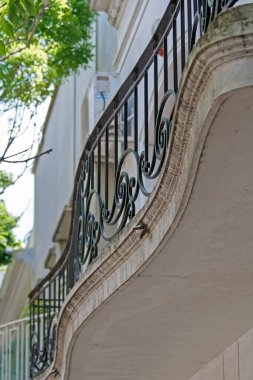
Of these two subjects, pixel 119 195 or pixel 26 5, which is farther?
pixel 26 5

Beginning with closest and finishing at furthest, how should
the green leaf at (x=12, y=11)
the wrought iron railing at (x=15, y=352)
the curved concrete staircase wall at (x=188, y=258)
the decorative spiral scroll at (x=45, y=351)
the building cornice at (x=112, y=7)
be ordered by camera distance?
the curved concrete staircase wall at (x=188, y=258), the green leaf at (x=12, y=11), the decorative spiral scroll at (x=45, y=351), the wrought iron railing at (x=15, y=352), the building cornice at (x=112, y=7)

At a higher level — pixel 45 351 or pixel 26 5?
pixel 26 5

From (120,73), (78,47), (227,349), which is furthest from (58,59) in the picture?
(227,349)

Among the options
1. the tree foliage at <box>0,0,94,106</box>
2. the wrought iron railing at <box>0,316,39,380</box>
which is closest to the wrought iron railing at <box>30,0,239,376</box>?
the wrought iron railing at <box>0,316,39,380</box>

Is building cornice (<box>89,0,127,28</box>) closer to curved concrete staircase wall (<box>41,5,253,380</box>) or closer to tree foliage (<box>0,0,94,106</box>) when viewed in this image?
tree foliage (<box>0,0,94,106</box>)

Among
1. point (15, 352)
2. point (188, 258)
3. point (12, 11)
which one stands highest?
point (12, 11)

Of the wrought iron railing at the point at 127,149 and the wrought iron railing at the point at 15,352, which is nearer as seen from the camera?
the wrought iron railing at the point at 127,149

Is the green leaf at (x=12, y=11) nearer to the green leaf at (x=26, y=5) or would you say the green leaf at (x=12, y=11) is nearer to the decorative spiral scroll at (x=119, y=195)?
the green leaf at (x=26, y=5)

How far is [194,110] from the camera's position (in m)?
6.30

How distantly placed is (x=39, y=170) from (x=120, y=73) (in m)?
14.6

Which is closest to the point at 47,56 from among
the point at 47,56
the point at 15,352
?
the point at 47,56

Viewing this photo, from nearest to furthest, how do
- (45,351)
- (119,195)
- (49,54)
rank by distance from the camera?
(119,195), (45,351), (49,54)

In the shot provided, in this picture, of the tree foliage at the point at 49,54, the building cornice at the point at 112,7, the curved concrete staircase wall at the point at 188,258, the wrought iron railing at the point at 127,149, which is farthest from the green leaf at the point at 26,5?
the building cornice at the point at 112,7

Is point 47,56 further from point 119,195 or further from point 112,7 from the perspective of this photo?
point 119,195
